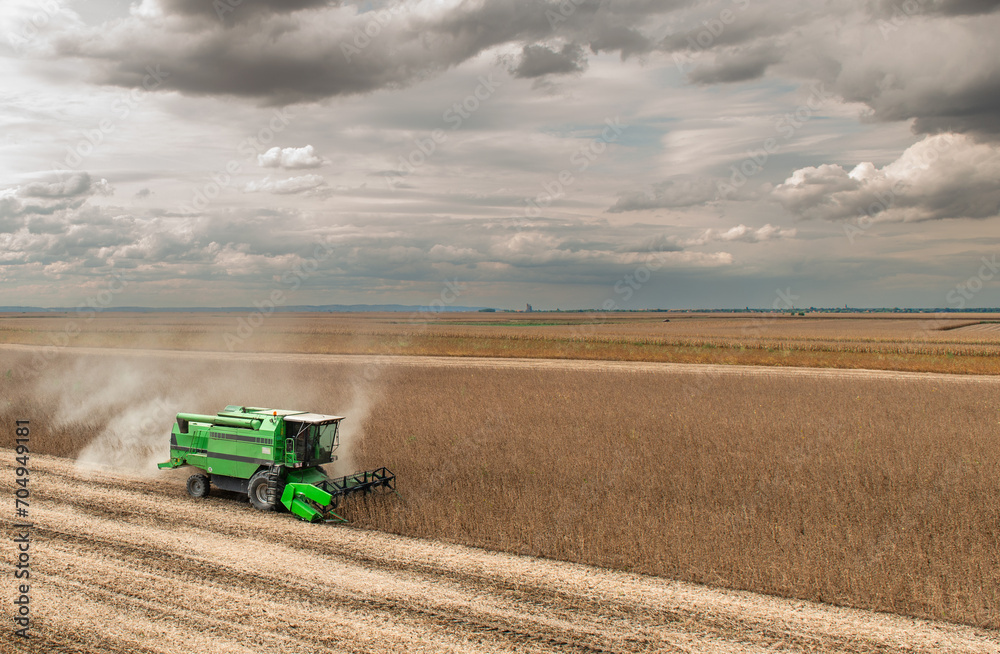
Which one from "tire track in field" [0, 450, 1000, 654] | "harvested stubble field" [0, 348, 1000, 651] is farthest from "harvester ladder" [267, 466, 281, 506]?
"tire track in field" [0, 450, 1000, 654]

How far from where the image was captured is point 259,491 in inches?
475

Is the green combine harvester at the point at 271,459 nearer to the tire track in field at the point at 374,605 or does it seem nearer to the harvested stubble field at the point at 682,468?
the harvested stubble field at the point at 682,468

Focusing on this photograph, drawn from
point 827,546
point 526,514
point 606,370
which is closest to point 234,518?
point 526,514

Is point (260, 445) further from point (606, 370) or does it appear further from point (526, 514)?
point (606, 370)

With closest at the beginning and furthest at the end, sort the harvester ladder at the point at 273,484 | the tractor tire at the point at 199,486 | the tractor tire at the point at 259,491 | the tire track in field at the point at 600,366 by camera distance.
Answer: the harvester ladder at the point at 273,484 < the tractor tire at the point at 259,491 < the tractor tire at the point at 199,486 < the tire track in field at the point at 600,366

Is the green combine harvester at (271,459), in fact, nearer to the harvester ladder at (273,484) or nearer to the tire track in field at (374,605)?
the harvester ladder at (273,484)

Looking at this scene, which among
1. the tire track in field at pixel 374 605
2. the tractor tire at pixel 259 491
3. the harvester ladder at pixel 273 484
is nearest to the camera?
the tire track in field at pixel 374 605

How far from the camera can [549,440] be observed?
1703cm

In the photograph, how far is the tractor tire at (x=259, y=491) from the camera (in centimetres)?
1193

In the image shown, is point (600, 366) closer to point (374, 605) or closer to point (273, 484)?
point (273, 484)

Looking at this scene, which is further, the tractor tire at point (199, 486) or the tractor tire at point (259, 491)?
the tractor tire at point (199, 486)

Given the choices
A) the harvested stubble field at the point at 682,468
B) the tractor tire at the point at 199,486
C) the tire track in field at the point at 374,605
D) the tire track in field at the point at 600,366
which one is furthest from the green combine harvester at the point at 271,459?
the tire track in field at the point at 600,366

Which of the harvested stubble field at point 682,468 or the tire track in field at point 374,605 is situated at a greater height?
the harvested stubble field at point 682,468

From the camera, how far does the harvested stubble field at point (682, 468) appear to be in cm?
903
